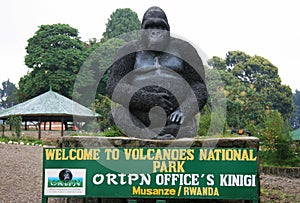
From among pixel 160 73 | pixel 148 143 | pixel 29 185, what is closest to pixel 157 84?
pixel 160 73

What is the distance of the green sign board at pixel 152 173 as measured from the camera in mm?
4676

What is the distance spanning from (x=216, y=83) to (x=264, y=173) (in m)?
17.4

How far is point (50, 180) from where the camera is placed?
188 inches

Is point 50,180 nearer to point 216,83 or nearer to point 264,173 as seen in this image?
point 264,173

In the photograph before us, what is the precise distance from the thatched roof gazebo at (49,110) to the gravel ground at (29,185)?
42.8ft

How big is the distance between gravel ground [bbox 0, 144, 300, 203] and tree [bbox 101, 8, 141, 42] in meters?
32.4

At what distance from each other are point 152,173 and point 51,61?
93.9 ft

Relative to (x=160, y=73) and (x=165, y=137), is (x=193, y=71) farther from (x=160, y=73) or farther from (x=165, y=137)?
(x=165, y=137)

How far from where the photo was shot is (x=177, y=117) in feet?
19.0

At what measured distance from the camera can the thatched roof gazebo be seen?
24469 mm

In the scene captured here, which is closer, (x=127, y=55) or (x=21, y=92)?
(x=127, y=55)

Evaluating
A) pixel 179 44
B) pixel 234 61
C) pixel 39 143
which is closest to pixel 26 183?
pixel 179 44

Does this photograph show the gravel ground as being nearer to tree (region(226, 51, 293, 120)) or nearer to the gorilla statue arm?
the gorilla statue arm

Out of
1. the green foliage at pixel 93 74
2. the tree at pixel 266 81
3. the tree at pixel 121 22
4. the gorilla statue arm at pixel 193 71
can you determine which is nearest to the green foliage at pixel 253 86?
the tree at pixel 266 81
